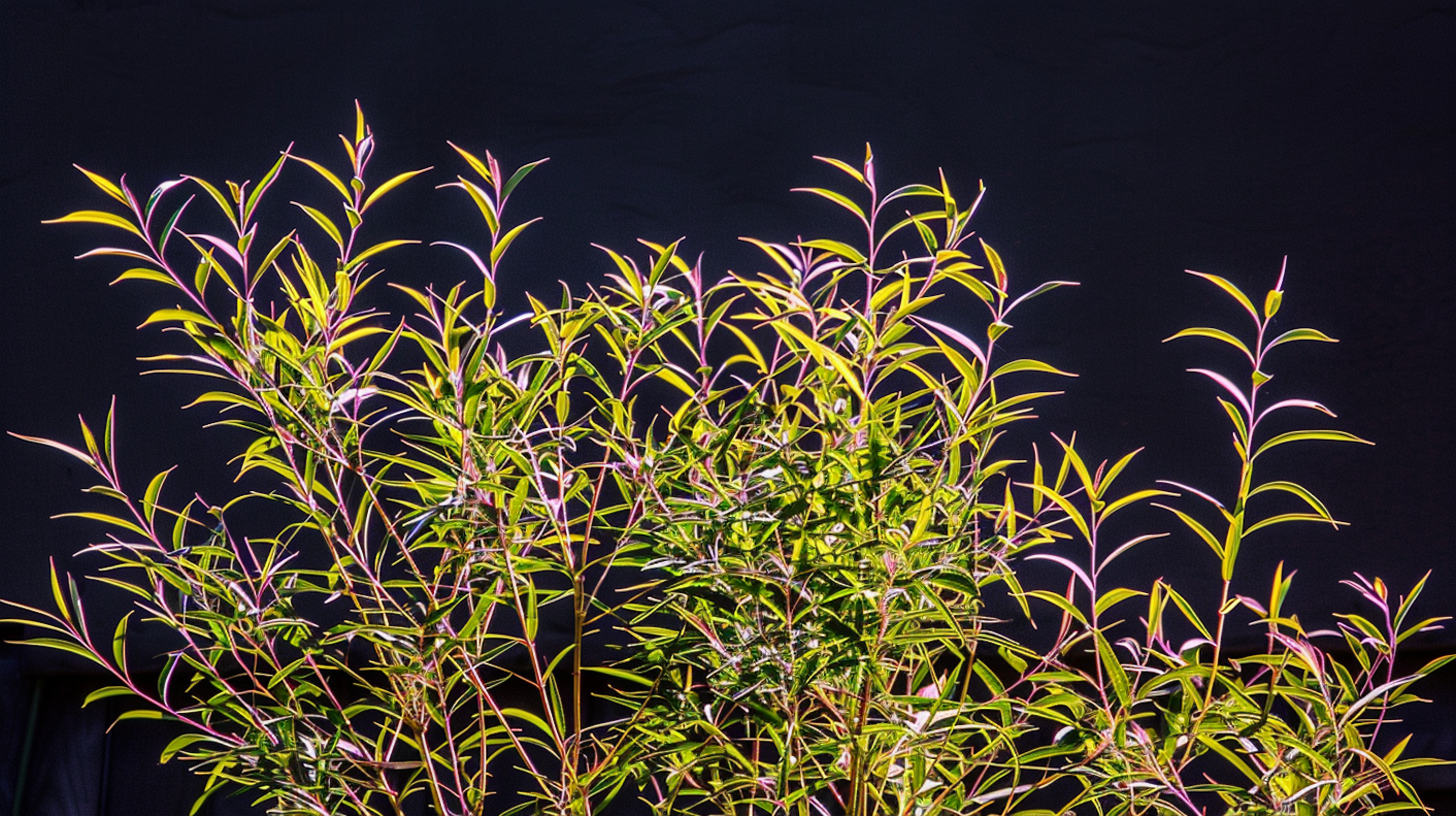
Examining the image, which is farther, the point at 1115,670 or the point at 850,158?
the point at 850,158

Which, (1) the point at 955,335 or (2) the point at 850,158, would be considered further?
(2) the point at 850,158

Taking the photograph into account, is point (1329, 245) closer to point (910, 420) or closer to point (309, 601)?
point (910, 420)

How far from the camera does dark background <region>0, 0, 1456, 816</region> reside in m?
1.53

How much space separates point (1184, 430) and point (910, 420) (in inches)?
17.5

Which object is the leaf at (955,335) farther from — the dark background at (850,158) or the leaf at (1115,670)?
the dark background at (850,158)

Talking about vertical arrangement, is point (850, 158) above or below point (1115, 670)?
above

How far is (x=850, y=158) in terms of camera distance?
1.66 meters

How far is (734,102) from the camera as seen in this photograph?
1.70m

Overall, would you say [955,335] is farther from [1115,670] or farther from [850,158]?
[850,158]

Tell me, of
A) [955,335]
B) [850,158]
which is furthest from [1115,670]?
[850,158]

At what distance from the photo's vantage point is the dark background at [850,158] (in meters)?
1.53

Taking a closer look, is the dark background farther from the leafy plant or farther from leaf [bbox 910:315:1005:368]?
leaf [bbox 910:315:1005:368]

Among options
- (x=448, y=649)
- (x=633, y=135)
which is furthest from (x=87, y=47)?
(x=448, y=649)

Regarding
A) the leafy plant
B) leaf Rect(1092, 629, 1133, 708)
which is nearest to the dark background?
the leafy plant
